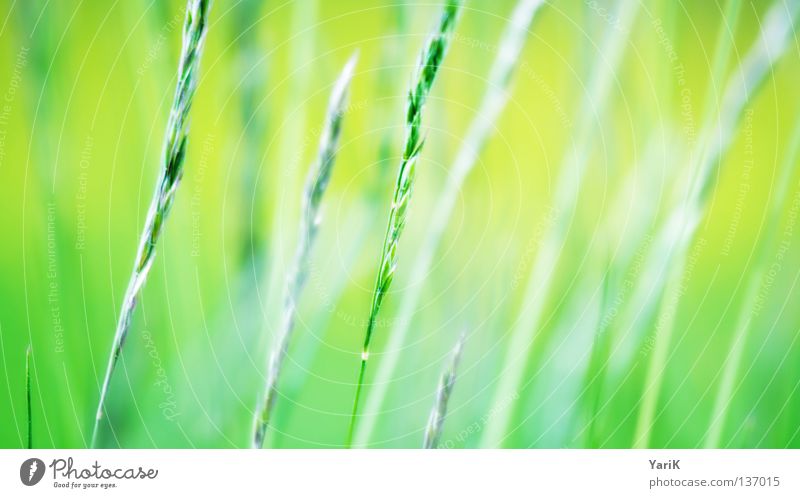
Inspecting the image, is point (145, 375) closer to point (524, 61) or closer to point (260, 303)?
point (260, 303)

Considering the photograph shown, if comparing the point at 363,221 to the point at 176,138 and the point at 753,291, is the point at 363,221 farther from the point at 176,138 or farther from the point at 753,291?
the point at 753,291

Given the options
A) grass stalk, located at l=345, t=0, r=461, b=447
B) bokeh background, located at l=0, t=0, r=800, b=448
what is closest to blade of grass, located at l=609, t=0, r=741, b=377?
bokeh background, located at l=0, t=0, r=800, b=448

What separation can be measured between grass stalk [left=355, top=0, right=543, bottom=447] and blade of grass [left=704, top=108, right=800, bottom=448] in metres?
0.24

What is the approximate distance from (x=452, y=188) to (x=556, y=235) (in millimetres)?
97

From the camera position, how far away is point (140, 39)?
0.49 metres

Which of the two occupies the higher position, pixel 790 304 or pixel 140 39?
pixel 140 39

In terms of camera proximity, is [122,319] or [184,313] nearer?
[122,319]

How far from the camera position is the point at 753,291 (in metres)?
0.56
